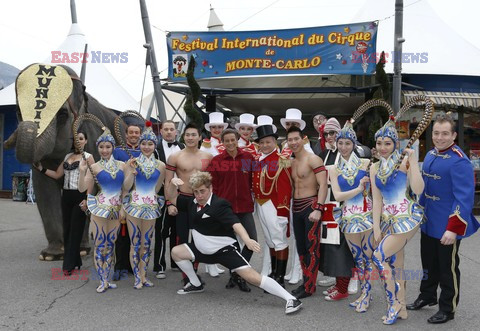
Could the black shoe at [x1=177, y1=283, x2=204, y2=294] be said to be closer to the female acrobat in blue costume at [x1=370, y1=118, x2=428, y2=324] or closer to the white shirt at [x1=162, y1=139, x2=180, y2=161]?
the white shirt at [x1=162, y1=139, x2=180, y2=161]

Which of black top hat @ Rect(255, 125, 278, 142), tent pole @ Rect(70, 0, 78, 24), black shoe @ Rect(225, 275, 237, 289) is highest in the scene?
tent pole @ Rect(70, 0, 78, 24)

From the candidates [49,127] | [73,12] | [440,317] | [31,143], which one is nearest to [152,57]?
[49,127]

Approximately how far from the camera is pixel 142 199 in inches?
191

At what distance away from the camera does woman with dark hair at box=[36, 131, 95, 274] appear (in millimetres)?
5391

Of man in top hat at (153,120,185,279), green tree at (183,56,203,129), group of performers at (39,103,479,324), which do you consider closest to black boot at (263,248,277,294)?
group of performers at (39,103,479,324)

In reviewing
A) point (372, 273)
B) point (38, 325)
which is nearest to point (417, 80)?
point (372, 273)

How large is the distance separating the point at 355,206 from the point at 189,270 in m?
1.78

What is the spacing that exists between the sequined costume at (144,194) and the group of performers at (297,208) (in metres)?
0.01

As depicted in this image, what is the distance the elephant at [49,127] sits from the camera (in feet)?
17.9

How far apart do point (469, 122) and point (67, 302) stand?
12238 mm

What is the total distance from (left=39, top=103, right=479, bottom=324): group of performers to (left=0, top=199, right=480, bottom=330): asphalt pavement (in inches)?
5.4

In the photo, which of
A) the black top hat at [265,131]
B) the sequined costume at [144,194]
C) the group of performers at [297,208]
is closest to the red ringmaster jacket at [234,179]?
the group of performers at [297,208]

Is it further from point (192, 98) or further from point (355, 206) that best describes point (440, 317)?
point (192, 98)

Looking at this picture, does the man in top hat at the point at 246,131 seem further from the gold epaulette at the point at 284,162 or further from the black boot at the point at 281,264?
the black boot at the point at 281,264
